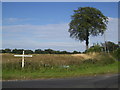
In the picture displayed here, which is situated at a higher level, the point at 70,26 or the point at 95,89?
the point at 70,26

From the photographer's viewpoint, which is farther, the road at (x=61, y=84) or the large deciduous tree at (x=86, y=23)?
the large deciduous tree at (x=86, y=23)

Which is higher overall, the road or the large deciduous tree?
the large deciduous tree

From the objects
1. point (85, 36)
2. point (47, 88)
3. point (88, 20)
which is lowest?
point (47, 88)

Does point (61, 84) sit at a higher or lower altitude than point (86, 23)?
lower

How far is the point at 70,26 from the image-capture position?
174 feet

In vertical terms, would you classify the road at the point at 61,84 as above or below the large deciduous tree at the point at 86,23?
below

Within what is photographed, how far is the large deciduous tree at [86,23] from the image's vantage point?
171ft

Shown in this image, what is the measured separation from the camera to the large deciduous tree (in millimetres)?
52062

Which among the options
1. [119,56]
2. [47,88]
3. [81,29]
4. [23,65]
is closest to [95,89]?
A: [47,88]

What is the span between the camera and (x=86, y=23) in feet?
170

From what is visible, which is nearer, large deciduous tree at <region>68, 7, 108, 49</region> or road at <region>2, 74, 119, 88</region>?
road at <region>2, 74, 119, 88</region>

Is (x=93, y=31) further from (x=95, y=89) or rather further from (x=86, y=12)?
(x=95, y=89)

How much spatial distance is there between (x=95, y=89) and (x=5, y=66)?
12.5m

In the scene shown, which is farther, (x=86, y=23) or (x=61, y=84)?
(x=86, y=23)
